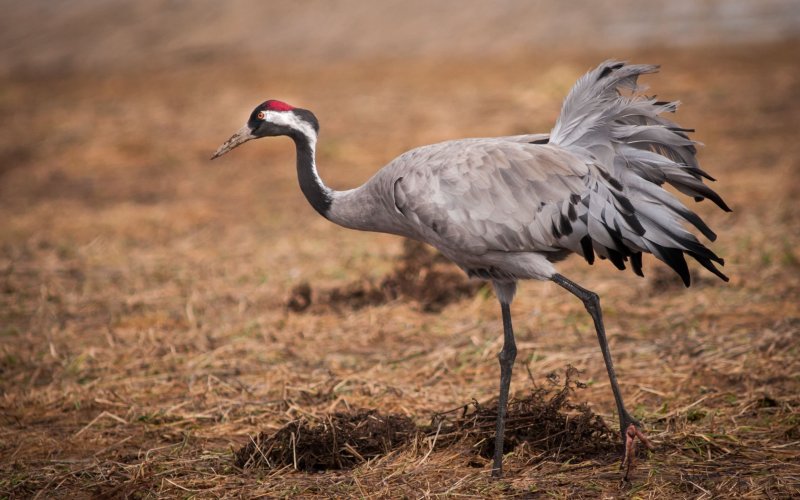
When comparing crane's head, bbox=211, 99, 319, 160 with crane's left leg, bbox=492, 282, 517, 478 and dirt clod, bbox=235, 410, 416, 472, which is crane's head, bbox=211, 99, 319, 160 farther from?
dirt clod, bbox=235, 410, 416, 472

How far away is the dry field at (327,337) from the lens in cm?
450

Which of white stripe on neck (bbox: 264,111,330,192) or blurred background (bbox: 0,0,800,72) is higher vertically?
blurred background (bbox: 0,0,800,72)

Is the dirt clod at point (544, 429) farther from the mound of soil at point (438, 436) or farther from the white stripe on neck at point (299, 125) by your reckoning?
the white stripe on neck at point (299, 125)

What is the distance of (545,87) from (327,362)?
927cm

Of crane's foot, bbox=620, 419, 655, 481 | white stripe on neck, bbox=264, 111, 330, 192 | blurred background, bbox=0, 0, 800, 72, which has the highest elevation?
blurred background, bbox=0, 0, 800, 72

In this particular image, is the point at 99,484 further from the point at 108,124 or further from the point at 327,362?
the point at 108,124

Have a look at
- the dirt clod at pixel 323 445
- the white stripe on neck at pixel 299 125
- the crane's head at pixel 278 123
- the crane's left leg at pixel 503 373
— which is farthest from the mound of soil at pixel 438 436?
the crane's head at pixel 278 123

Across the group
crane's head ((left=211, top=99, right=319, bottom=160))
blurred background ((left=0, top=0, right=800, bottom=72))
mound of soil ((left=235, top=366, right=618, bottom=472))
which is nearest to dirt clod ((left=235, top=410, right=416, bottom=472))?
mound of soil ((left=235, top=366, right=618, bottom=472))

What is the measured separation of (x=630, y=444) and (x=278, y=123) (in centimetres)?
254

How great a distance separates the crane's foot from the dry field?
0.07 metres

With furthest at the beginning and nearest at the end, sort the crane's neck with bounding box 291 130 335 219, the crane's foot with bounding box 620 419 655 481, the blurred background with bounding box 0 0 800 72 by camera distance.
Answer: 1. the blurred background with bounding box 0 0 800 72
2. the crane's neck with bounding box 291 130 335 219
3. the crane's foot with bounding box 620 419 655 481

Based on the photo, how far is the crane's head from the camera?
5355 mm

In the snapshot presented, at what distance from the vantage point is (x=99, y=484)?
445 cm

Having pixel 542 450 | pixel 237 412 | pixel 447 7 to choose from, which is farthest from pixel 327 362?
pixel 447 7
